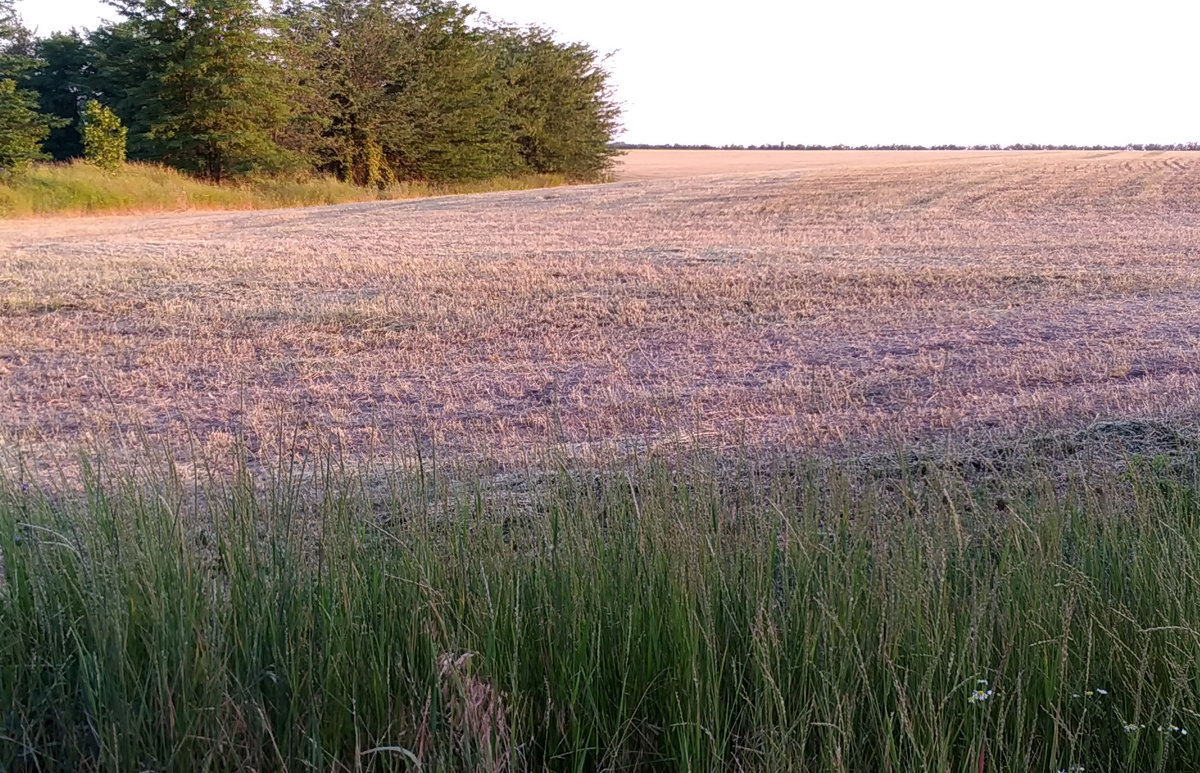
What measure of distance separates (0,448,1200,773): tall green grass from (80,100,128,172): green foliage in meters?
34.3

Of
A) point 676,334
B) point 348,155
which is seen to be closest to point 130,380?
point 676,334

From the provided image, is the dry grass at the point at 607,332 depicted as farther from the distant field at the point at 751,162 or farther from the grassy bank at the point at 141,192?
the distant field at the point at 751,162

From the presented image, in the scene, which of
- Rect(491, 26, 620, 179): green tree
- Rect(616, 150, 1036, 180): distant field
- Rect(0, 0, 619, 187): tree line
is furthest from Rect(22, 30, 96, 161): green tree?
Rect(616, 150, 1036, 180): distant field

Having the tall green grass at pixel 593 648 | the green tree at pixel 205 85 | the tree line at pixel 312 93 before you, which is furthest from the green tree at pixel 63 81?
the tall green grass at pixel 593 648

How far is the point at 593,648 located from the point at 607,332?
8008mm

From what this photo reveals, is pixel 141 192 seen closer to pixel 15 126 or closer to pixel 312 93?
Result: pixel 15 126

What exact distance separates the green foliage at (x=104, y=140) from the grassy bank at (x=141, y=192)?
412 mm

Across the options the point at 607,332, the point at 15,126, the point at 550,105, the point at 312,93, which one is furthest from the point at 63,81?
the point at 607,332

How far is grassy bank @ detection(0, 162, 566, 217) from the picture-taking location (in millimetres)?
30578

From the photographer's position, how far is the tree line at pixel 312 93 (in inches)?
1403

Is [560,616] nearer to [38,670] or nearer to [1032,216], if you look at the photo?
[38,670]

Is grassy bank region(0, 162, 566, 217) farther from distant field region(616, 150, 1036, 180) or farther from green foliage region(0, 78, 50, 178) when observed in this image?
distant field region(616, 150, 1036, 180)

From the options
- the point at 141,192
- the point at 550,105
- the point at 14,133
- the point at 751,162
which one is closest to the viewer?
the point at 14,133

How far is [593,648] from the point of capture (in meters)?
2.69
